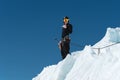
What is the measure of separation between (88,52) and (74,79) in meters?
1.25

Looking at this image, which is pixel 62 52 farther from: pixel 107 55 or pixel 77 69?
pixel 107 55

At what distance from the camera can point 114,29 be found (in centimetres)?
1747

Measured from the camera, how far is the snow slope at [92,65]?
1148 centimetres

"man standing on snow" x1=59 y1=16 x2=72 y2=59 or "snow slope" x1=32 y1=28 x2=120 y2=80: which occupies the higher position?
"man standing on snow" x1=59 y1=16 x2=72 y2=59

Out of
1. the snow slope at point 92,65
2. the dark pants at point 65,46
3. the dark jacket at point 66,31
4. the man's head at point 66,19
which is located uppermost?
the man's head at point 66,19

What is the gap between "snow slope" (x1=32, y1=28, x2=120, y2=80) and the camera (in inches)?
452

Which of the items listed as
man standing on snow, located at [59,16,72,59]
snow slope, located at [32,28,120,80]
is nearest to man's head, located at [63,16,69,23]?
man standing on snow, located at [59,16,72,59]

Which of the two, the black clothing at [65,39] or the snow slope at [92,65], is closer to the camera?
the snow slope at [92,65]

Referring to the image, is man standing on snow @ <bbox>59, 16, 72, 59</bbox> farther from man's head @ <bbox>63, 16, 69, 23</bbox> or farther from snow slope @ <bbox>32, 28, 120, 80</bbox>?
snow slope @ <bbox>32, 28, 120, 80</bbox>

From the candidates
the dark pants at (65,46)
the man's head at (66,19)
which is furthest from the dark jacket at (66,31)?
the dark pants at (65,46)

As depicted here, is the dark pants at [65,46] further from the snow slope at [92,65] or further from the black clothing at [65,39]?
the snow slope at [92,65]

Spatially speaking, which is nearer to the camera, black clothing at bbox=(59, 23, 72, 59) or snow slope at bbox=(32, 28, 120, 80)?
snow slope at bbox=(32, 28, 120, 80)

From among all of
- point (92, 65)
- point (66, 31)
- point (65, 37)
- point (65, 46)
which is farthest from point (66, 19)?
point (92, 65)

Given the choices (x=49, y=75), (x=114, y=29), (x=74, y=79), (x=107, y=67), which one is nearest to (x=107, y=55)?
(x=107, y=67)
